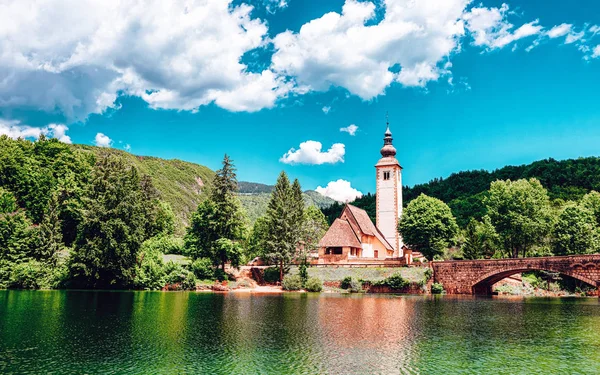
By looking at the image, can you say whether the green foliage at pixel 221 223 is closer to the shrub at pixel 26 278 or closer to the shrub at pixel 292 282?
the shrub at pixel 292 282

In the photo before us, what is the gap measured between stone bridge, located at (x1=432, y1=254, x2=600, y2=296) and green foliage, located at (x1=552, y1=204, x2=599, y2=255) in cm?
1226

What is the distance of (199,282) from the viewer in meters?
57.3

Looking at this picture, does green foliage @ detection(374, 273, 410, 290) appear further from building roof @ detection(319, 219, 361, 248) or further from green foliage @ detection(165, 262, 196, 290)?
green foliage @ detection(165, 262, 196, 290)

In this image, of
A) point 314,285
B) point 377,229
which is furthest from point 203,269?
point 377,229

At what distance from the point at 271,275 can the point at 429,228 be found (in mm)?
22119

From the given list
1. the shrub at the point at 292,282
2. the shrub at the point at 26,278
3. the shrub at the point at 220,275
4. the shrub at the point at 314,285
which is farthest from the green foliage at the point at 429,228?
the shrub at the point at 26,278

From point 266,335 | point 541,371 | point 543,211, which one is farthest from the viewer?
point 543,211

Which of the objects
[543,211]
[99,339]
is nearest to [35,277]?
[99,339]

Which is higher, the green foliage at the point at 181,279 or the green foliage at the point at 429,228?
the green foliage at the point at 429,228

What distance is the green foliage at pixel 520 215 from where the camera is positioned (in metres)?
61.7

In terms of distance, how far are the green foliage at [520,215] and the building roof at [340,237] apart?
64.6ft

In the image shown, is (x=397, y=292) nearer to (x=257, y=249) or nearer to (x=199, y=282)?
(x=199, y=282)

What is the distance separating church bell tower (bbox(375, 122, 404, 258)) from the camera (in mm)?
77312

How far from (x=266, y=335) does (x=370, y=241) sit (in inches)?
2004
